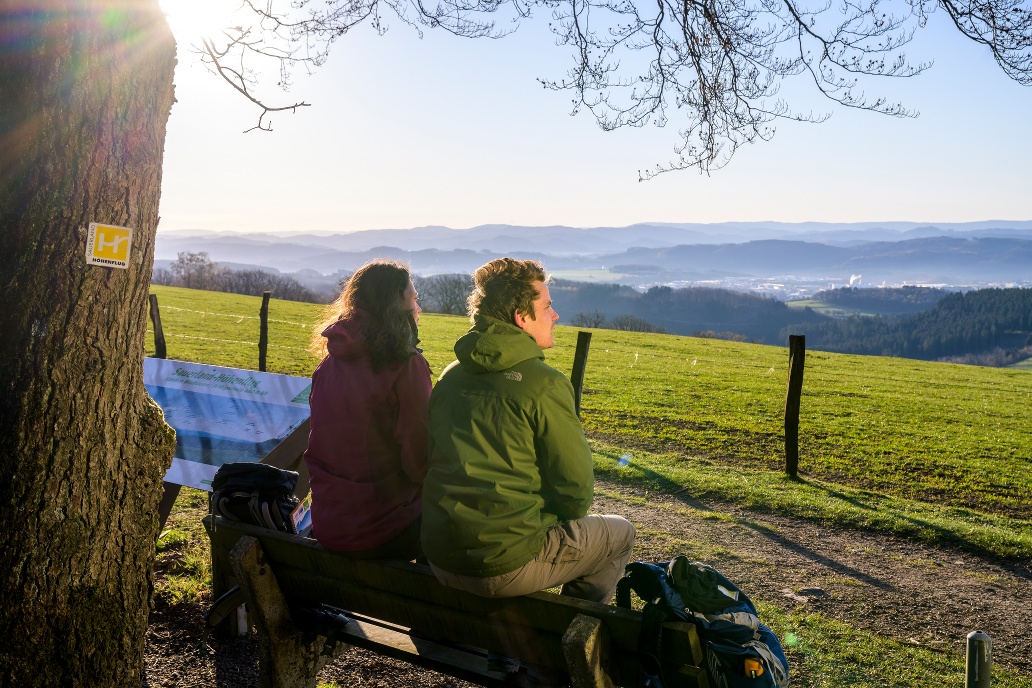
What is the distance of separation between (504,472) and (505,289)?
720mm

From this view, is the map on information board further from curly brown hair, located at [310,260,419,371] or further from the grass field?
the grass field

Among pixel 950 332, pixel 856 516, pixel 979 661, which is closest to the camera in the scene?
pixel 979 661

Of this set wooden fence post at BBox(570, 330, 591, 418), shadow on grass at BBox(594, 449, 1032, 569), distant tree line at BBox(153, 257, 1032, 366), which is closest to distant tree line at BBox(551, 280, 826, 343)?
distant tree line at BBox(153, 257, 1032, 366)

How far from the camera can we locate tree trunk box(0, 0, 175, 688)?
2.83m

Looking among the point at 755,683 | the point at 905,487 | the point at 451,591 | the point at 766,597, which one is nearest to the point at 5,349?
the point at 451,591

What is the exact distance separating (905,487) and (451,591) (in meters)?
10.7

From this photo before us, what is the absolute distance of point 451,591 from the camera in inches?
114

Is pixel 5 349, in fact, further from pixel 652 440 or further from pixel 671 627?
pixel 652 440

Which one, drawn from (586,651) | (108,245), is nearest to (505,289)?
(586,651)

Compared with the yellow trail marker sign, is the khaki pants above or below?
below

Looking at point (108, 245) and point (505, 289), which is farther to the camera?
point (505, 289)

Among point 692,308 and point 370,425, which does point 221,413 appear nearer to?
point 370,425

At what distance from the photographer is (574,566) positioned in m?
2.99

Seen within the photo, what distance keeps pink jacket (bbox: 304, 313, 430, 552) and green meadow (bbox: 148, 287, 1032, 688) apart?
1065mm
